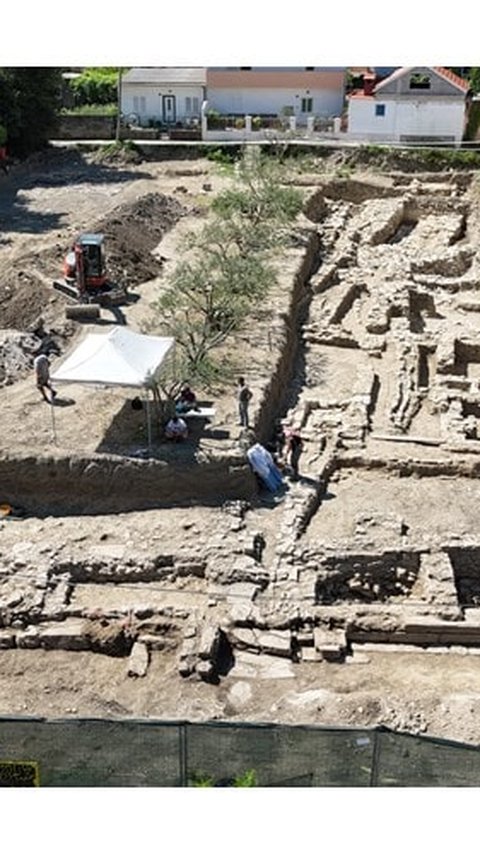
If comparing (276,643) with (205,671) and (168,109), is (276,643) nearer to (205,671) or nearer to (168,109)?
(205,671)

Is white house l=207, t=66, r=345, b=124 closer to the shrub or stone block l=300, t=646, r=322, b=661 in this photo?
the shrub

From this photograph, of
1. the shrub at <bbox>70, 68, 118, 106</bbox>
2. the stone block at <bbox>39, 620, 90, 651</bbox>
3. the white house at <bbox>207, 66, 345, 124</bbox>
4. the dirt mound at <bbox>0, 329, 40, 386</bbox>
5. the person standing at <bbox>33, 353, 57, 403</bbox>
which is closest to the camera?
the stone block at <bbox>39, 620, 90, 651</bbox>

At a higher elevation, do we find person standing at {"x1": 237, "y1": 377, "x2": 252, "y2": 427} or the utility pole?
the utility pole

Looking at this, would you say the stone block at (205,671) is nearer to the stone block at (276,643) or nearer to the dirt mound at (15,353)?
the stone block at (276,643)

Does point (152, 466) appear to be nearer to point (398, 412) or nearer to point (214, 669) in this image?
point (214, 669)

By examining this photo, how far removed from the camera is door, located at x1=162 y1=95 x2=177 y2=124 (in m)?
44.8

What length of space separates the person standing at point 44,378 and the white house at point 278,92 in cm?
3031

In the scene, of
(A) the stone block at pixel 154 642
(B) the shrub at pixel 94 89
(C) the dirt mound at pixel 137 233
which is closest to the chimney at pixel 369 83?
(B) the shrub at pixel 94 89

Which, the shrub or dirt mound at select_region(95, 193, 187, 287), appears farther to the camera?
the shrub

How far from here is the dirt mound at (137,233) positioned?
24.4m

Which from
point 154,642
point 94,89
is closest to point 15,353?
point 154,642

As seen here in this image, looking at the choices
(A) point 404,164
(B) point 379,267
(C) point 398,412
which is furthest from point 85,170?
(C) point 398,412

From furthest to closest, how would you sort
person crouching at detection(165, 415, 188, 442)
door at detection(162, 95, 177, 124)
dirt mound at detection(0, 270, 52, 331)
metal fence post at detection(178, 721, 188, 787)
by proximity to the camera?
door at detection(162, 95, 177, 124)
dirt mound at detection(0, 270, 52, 331)
person crouching at detection(165, 415, 188, 442)
metal fence post at detection(178, 721, 188, 787)

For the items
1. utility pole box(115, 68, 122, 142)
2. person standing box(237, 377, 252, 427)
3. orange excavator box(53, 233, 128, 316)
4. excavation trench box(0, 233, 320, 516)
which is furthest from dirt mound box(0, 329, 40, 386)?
utility pole box(115, 68, 122, 142)
